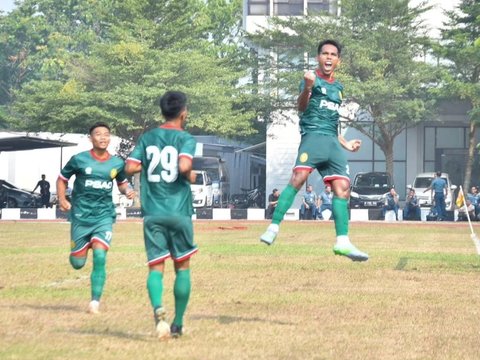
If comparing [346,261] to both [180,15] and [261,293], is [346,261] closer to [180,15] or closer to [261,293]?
[261,293]

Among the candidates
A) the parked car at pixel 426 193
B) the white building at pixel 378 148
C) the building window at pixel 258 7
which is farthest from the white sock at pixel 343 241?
the building window at pixel 258 7

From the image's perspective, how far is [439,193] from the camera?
4275 centimetres

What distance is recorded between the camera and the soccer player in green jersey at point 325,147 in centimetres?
1119

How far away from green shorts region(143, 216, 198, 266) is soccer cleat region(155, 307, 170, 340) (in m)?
0.40

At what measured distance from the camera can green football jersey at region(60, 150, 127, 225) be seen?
39.6 ft

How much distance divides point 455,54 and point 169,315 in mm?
46103

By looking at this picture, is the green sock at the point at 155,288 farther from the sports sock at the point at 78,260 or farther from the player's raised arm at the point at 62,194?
the sports sock at the point at 78,260

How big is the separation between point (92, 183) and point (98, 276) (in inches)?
39.6

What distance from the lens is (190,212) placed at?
941cm

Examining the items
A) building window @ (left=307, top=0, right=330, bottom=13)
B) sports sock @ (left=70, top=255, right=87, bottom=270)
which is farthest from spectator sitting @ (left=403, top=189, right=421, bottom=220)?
sports sock @ (left=70, top=255, right=87, bottom=270)

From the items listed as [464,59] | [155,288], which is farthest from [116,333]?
[464,59]

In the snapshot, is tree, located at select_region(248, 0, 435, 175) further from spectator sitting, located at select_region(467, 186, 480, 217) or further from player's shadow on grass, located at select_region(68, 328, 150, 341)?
player's shadow on grass, located at select_region(68, 328, 150, 341)

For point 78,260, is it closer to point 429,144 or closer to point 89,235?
point 89,235

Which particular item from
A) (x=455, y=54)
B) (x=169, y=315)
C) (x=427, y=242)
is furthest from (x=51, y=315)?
(x=455, y=54)
